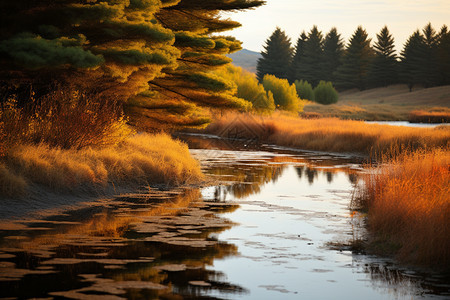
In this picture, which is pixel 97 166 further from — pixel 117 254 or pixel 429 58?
pixel 429 58

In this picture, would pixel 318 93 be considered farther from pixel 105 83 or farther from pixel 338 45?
pixel 105 83

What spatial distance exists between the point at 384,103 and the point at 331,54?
2351 cm

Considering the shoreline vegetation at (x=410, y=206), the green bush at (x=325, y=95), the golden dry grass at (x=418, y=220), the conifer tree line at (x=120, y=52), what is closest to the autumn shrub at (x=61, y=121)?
the conifer tree line at (x=120, y=52)

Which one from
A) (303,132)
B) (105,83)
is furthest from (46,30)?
(303,132)

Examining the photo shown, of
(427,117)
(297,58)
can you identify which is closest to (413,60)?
(297,58)

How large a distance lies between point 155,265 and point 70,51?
6.04m

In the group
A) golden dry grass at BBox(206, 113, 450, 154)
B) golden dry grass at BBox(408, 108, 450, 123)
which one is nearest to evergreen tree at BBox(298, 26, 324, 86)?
golden dry grass at BBox(408, 108, 450, 123)

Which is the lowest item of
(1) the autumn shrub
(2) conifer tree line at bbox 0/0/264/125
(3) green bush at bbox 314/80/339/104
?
(1) the autumn shrub

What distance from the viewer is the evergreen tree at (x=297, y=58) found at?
11369 centimetres

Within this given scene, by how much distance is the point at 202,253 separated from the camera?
8695 millimetres

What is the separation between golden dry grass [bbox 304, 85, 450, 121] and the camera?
7575cm

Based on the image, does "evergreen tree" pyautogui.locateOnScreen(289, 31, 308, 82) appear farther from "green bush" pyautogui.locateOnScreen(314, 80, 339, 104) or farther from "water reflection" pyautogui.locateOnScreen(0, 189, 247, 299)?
"water reflection" pyautogui.locateOnScreen(0, 189, 247, 299)

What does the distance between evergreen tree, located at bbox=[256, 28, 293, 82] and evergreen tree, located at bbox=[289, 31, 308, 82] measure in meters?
3.30

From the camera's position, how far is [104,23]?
14.3m
